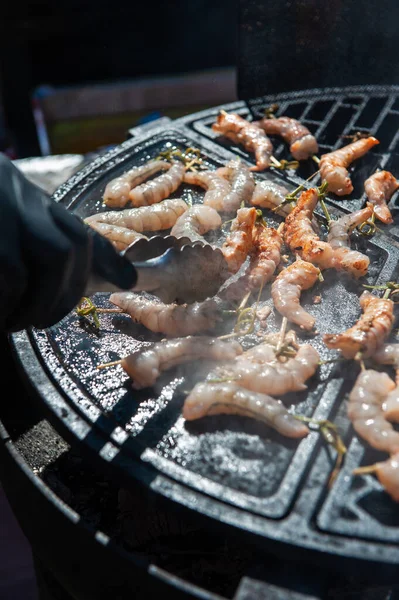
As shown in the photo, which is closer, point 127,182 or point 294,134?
point 127,182

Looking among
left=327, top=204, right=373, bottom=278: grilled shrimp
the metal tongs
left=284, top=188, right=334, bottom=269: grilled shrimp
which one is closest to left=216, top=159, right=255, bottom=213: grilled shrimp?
left=284, top=188, right=334, bottom=269: grilled shrimp

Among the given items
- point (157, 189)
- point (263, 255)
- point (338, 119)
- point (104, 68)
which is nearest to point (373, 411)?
point (263, 255)

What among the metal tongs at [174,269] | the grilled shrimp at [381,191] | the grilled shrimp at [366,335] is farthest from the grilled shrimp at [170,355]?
the grilled shrimp at [381,191]

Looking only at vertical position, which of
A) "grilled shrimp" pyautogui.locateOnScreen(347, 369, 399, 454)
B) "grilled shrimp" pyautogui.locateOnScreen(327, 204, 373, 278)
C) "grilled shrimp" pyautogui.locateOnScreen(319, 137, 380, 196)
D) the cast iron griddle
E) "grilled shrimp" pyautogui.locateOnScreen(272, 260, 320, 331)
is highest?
"grilled shrimp" pyautogui.locateOnScreen(319, 137, 380, 196)

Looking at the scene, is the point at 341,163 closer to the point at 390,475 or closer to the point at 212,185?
the point at 212,185

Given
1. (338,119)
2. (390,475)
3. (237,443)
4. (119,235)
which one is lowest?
(237,443)

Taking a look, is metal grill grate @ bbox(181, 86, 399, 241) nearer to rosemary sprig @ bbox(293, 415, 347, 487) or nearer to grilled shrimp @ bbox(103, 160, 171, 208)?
grilled shrimp @ bbox(103, 160, 171, 208)

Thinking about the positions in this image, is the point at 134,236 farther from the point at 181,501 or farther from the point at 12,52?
the point at 12,52
